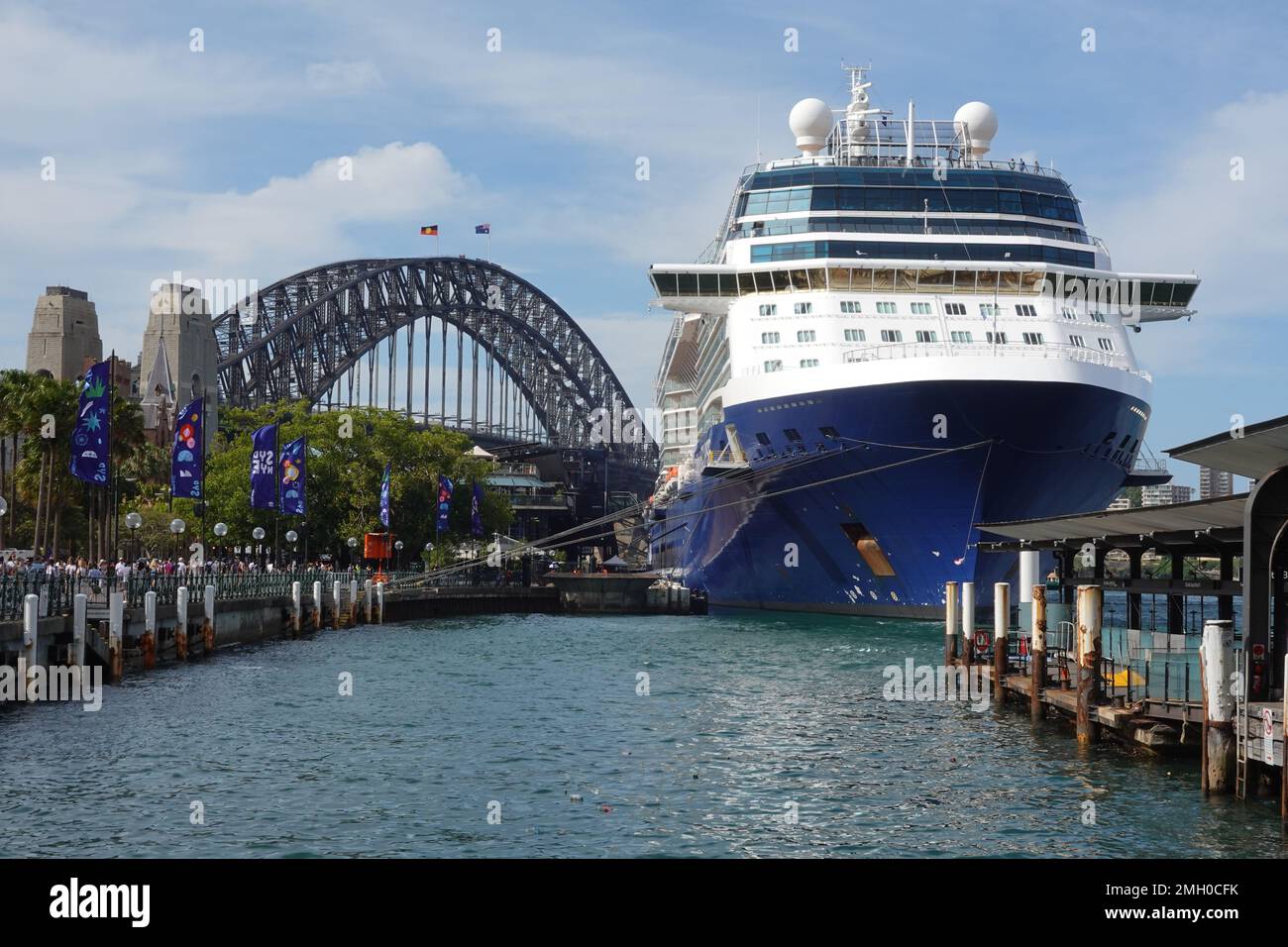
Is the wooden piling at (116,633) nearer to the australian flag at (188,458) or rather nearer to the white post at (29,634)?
the white post at (29,634)

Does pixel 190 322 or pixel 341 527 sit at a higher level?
Answer: pixel 190 322

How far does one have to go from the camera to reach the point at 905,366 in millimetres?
54469

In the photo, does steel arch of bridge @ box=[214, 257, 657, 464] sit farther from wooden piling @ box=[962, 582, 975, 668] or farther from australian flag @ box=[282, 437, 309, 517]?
wooden piling @ box=[962, 582, 975, 668]

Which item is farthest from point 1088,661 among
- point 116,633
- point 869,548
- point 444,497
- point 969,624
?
point 444,497

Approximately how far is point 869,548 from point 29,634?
3454cm

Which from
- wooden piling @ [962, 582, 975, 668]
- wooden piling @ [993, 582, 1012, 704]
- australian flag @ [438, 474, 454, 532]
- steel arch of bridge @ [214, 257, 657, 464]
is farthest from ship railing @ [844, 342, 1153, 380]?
steel arch of bridge @ [214, 257, 657, 464]

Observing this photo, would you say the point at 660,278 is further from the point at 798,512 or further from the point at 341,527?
the point at 341,527

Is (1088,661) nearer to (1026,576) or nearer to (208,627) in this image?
(1026,576)

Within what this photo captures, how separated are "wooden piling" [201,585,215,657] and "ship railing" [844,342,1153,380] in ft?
83.0

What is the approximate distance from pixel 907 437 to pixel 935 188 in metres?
15.9

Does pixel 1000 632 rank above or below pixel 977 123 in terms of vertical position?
below

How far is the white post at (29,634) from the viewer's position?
34656 mm
